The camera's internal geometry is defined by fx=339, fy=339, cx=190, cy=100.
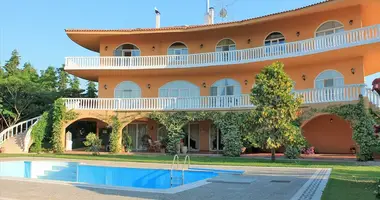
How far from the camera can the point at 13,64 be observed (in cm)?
3525

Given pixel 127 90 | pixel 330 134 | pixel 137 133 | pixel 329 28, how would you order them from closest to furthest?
pixel 330 134 → pixel 329 28 → pixel 137 133 → pixel 127 90

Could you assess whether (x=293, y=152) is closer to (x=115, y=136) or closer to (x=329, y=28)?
(x=329, y=28)

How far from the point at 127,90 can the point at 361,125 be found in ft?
52.1

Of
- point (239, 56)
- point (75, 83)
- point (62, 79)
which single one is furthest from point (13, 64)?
point (239, 56)

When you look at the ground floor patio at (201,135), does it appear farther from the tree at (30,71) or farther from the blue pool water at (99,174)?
the tree at (30,71)

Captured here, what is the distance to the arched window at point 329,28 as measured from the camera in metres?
19.6

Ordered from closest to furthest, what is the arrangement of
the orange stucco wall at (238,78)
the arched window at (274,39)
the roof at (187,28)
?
1. the roof at (187,28)
2. the orange stucco wall at (238,78)
3. the arched window at (274,39)

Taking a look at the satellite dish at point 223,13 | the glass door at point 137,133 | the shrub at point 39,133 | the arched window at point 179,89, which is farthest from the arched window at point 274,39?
the shrub at point 39,133

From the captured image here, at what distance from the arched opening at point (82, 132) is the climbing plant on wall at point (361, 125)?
15909mm

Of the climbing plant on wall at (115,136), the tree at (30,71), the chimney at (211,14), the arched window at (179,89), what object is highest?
the chimney at (211,14)

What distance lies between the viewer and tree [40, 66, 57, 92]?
32.5 metres

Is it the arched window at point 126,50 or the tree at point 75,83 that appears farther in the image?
the tree at point 75,83

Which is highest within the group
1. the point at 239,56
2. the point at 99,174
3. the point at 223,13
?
the point at 223,13

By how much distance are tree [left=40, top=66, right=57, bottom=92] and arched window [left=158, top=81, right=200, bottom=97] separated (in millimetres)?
13417
